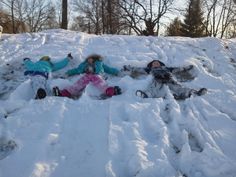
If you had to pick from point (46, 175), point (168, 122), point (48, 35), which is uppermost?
point (48, 35)

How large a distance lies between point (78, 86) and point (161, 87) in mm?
1692

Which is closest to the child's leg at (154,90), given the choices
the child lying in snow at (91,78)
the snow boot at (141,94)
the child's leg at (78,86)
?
the snow boot at (141,94)

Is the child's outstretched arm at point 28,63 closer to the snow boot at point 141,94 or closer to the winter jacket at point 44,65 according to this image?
the winter jacket at point 44,65

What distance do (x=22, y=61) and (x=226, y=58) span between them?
17.1 ft

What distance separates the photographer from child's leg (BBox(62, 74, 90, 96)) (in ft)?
23.2

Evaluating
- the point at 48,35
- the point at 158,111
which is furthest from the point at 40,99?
the point at 48,35

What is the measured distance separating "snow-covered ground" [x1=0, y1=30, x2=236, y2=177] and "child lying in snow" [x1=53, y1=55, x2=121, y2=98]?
0.67ft

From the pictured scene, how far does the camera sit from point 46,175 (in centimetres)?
455

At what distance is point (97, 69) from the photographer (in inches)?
312

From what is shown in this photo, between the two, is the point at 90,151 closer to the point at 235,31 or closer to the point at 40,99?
the point at 40,99

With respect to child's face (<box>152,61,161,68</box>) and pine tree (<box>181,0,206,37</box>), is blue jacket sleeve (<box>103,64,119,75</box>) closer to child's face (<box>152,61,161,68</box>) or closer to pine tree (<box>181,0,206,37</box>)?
child's face (<box>152,61,161,68</box>)

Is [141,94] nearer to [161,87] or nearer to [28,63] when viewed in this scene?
[161,87]

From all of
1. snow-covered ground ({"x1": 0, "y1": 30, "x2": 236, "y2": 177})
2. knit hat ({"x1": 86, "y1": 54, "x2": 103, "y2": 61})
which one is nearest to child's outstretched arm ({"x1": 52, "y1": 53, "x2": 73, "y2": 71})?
snow-covered ground ({"x1": 0, "y1": 30, "x2": 236, "y2": 177})

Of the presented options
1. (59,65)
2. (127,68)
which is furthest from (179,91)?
(59,65)
